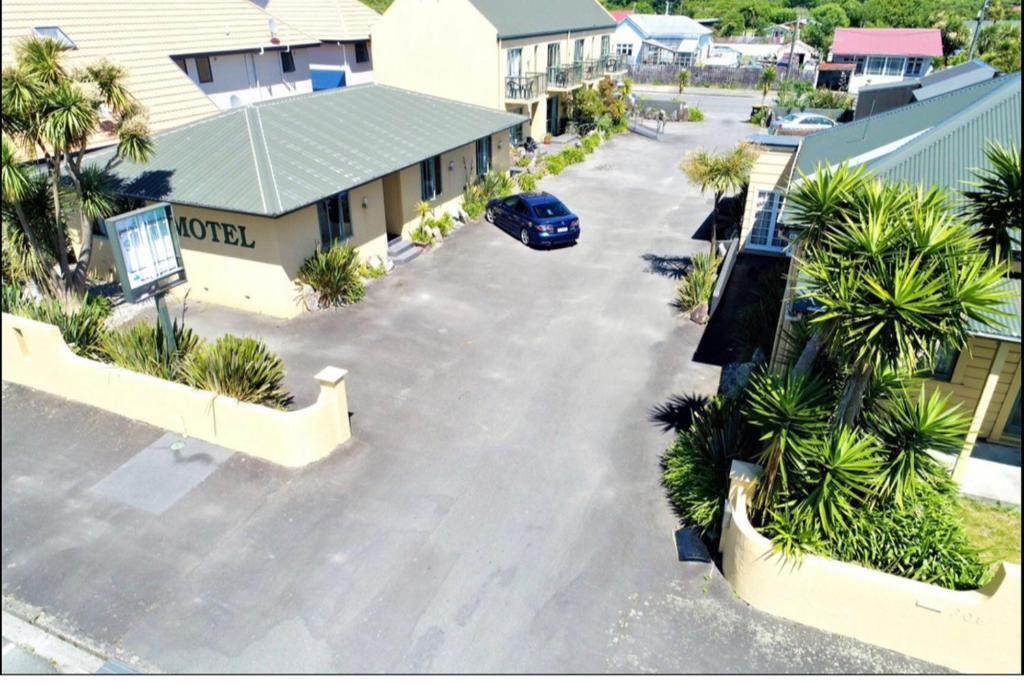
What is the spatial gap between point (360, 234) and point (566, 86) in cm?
2020

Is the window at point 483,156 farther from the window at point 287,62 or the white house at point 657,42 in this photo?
the white house at point 657,42

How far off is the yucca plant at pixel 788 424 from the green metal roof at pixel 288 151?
452 inches

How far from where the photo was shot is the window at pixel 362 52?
3917 cm

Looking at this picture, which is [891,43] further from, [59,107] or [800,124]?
[59,107]

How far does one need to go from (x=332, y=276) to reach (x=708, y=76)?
161 ft

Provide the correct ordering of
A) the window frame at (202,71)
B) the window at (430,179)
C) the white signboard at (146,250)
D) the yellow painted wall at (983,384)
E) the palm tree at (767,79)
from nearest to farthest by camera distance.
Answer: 1. the yellow painted wall at (983,384)
2. the white signboard at (146,250)
3. the window at (430,179)
4. the window frame at (202,71)
5. the palm tree at (767,79)

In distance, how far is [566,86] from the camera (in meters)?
35.0

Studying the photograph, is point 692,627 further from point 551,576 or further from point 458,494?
point 458,494

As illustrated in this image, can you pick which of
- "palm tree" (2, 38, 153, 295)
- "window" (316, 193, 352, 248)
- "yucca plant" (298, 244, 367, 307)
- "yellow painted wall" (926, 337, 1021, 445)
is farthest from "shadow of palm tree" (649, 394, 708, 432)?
"palm tree" (2, 38, 153, 295)

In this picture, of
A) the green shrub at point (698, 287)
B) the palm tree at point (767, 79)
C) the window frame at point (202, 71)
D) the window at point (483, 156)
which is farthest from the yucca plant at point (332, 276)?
the palm tree at point (767, 79)

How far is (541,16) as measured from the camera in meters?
34.8

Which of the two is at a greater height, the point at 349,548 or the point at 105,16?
the point at 105,16

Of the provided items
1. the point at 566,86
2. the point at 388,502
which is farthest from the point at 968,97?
the point at 566,86

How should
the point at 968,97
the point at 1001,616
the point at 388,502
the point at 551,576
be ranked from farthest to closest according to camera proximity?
the point at 968,97
the point at 388,502
the point at 551,576
the point at 1001,616
